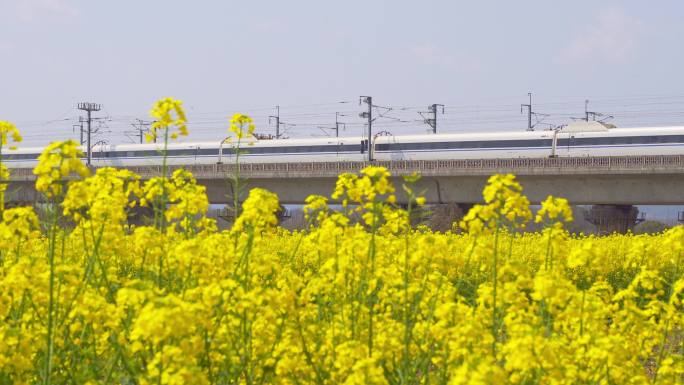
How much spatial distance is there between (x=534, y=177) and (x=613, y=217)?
3.97m

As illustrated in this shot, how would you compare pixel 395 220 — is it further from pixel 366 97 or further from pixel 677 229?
pixel 366 97

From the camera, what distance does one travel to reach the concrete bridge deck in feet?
106

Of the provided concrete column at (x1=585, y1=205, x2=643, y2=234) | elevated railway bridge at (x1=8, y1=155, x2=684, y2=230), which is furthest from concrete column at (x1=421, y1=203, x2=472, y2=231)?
concrete column at (x1=585, y1=205, x2=643, y2=234)

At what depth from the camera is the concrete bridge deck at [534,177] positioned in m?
32.2

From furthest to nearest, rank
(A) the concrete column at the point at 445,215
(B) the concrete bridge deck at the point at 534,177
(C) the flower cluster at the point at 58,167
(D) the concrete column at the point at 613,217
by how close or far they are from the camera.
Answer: (D) the concrete column at the point at 613,217
(A) the concrete column at the point at 445,215
(B) the concrete bridge deck at the point at 534,177
(C) the flower cluster at the point at 58,167

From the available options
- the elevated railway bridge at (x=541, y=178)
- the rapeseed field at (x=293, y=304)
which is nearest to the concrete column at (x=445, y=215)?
the elevated railway bridge at (x=541, y=178)

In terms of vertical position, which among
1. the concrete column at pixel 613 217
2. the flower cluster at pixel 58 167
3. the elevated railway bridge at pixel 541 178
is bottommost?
the concrete column at pixel 613 217

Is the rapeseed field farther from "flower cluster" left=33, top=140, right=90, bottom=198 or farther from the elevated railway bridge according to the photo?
the elevated railway bridge

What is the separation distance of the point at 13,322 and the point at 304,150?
39602 millimetres

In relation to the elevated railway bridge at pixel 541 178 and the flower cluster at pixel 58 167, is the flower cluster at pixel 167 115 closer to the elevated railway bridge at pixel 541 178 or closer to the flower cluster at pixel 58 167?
the flower cluster at pixel 58 167

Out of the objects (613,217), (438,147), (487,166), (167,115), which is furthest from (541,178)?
(167,115)

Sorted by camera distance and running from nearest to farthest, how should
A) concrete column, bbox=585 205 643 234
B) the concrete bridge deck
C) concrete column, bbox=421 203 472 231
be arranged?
the concrete bridge deck → concrete column, bbox=421 203 472 231 → concrete column, bbox=585 205 643 234

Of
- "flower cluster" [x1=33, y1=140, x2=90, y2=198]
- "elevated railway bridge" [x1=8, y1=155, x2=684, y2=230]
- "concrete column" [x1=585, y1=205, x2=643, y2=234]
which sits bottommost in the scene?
"concrete column" [x1=585, y1=205, x2=643, y2=234]

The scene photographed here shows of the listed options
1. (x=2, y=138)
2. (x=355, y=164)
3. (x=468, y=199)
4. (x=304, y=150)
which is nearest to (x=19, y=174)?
(x=304, y=150)
